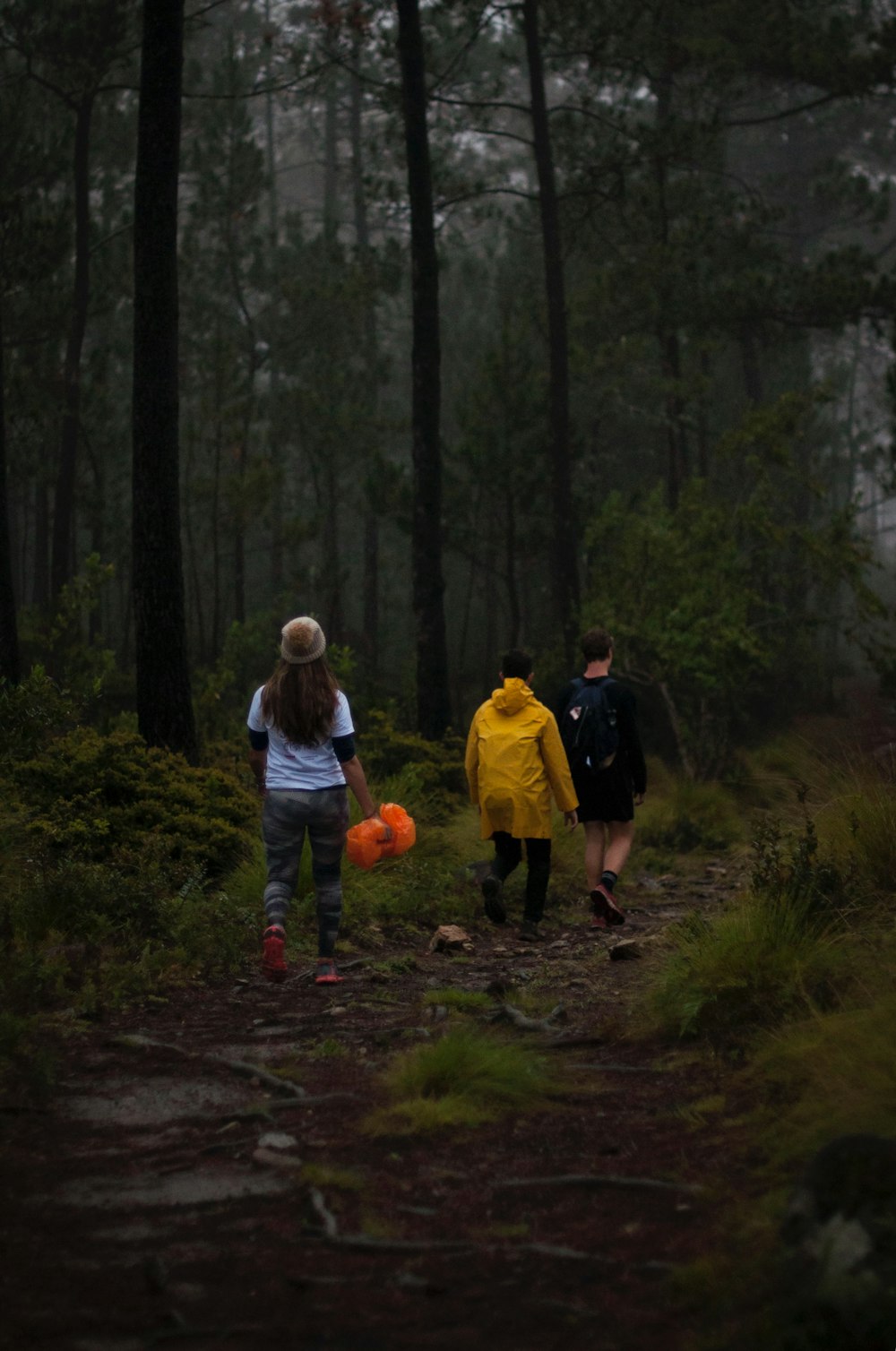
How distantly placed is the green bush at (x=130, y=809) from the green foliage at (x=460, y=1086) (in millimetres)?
4266

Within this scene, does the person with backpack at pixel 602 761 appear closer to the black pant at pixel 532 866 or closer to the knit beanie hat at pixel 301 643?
the black pant at pixel 532 866

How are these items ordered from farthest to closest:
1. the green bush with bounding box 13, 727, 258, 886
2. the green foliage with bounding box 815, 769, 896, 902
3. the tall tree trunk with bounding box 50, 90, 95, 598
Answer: the tall tree trunk with bounding box 50, 90, 95, 598, the green bush with bounding box 13, 727, 258, 886, the green foliage with bounding box 815, 769, 896, 902

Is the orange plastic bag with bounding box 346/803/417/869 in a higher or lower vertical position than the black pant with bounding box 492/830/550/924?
higher

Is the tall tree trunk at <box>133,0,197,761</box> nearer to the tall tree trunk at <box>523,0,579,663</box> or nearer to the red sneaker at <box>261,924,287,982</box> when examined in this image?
the red sneaker at <box>261,924,287,982</box>

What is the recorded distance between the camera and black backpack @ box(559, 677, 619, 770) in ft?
33.6

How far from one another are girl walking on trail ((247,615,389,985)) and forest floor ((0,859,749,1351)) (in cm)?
128

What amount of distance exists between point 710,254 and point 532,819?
18.7 metres

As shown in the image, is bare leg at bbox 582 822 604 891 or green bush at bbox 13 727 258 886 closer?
green bush at bbox 13 727 258 886

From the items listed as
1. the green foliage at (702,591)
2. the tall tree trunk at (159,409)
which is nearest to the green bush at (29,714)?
the tall tree trunk at (159,409)

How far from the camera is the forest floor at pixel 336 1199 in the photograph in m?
3.80

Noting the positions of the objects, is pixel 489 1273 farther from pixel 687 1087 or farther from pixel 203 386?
pixel 203 386

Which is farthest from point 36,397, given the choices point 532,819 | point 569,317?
point 532,819

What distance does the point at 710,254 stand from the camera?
2645 cm

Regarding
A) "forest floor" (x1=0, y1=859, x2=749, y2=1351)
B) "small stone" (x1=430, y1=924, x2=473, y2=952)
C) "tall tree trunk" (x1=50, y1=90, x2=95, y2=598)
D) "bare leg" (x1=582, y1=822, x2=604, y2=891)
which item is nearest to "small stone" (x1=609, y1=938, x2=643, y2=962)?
"small stone" (x1=430, y1=924, x2=473, y2=952)
